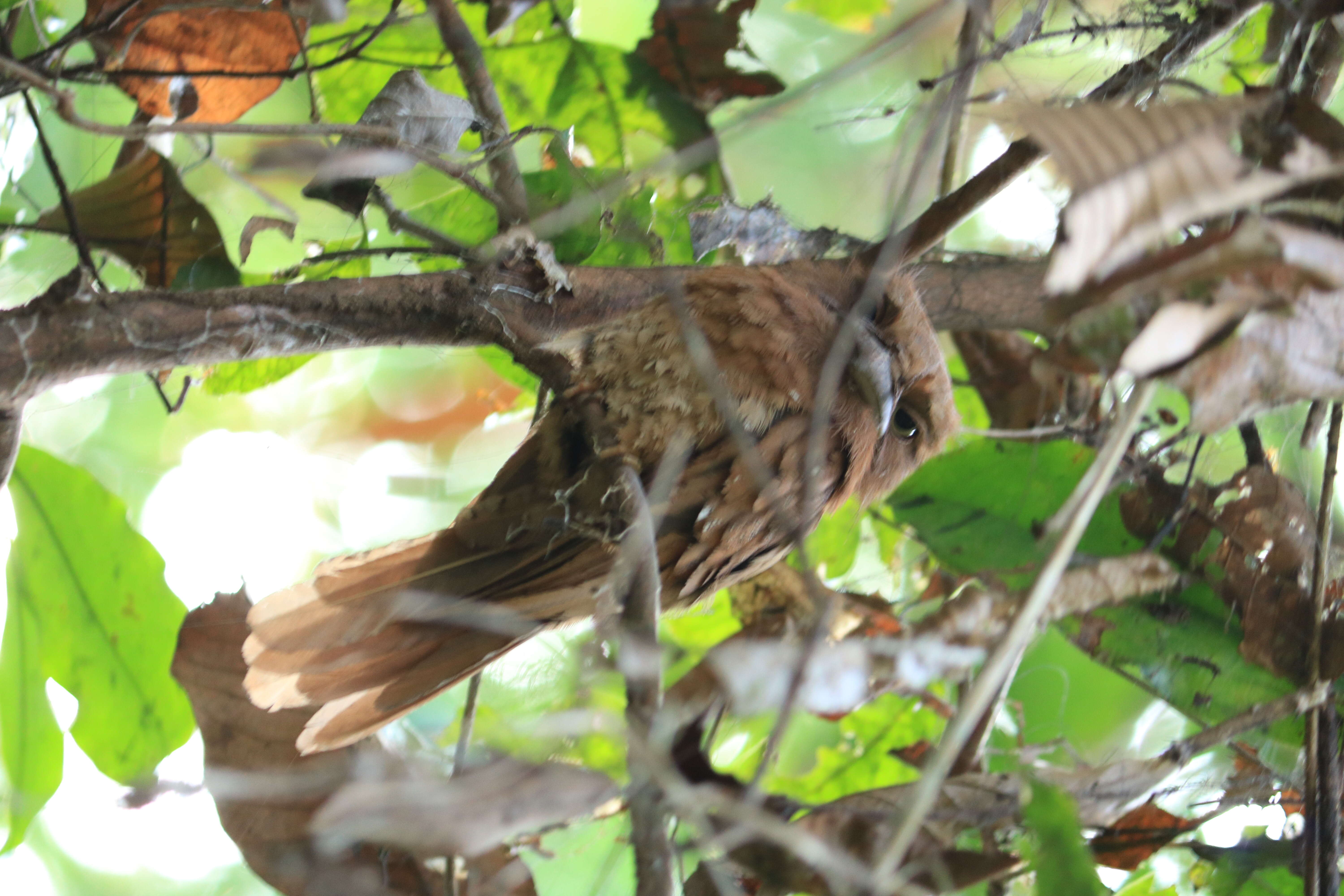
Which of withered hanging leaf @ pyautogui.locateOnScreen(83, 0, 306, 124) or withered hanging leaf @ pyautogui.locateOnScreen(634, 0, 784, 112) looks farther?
withered hanging leaf @ pyautogui.locateOnScreen(634, 0, 784, 112)

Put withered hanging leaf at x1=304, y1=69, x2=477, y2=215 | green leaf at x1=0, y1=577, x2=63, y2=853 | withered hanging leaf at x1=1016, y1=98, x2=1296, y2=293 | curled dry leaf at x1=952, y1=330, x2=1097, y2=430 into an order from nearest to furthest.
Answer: withered hanging leaf at x1=1016, y1=98, x2=1296, y2=293, withered hanging leaf at x1=304, y1=69, x2=477, y2=215, green leaf at x1=0, y1=577, x2=63, y2=853, curled dry leaf at x1=952, y1=330, x2=1097, y2=430

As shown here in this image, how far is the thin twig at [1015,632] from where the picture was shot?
0.59 metres

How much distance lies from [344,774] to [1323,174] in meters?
1.09

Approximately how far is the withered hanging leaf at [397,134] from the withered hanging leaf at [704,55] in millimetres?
467

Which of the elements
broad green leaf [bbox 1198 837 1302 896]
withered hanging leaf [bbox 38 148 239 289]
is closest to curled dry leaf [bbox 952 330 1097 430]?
broad green leaf [bbox 1198 837 1302 896]

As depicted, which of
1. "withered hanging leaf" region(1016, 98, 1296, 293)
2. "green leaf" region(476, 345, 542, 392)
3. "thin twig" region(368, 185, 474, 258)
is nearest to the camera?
"withered hanging leaf" region(1016, 98, 1296, 293)

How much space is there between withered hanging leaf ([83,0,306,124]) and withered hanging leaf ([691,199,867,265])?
571 mm

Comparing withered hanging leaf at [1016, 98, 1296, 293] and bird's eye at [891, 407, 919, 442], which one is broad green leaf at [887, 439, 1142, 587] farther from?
withered hanging leaf at [1016, 98, 1296, 293]

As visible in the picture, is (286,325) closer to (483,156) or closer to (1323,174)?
(483,156)

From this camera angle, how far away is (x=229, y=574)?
1.18 meters

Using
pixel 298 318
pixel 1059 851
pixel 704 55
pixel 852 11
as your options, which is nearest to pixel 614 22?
pixel 704 55

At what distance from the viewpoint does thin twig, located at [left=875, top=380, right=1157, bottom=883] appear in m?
0.59

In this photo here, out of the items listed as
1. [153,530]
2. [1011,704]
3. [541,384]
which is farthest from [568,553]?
[1011,704]

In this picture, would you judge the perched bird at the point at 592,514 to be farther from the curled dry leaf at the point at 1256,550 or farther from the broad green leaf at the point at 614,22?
the broad green leaf at the point at 614,22
